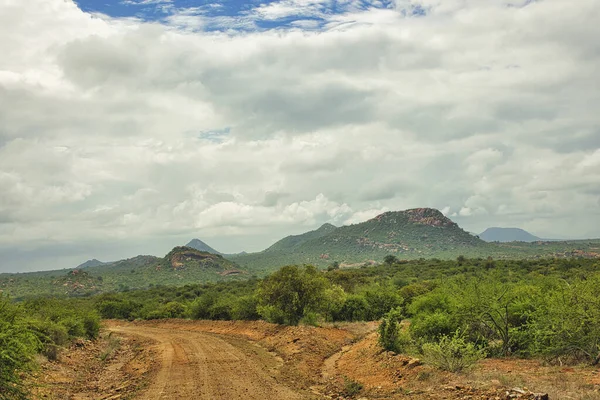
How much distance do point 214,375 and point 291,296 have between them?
19173mm

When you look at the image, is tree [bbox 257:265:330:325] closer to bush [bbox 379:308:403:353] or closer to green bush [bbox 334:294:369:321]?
green bush [bbox 334:294:369:321]

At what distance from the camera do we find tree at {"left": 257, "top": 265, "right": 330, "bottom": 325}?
38034 millimetres

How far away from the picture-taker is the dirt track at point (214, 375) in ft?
52.8

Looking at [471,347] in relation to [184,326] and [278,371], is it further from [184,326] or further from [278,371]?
[184,326]

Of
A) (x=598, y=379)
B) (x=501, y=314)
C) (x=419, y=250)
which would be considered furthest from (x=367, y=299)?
(x=419, y=250)

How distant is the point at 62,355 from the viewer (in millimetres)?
24766

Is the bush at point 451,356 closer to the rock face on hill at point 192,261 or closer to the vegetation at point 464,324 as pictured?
the vegetation at point 464,324

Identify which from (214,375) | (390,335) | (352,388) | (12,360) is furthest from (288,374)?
(12,360)

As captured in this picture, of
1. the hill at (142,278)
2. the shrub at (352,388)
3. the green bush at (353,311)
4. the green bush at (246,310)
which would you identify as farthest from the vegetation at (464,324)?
the hill at (142,278)

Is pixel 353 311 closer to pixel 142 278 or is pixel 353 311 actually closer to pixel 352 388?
pixel 352 388

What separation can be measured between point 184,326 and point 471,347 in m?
38.2

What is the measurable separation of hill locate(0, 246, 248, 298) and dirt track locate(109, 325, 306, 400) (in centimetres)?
10079

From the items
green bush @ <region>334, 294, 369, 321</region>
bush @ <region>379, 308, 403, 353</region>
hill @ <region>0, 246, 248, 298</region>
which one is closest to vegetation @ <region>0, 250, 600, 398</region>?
bush @ <region>379, 308, 403, 353</region>

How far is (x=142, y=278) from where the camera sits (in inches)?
6088
